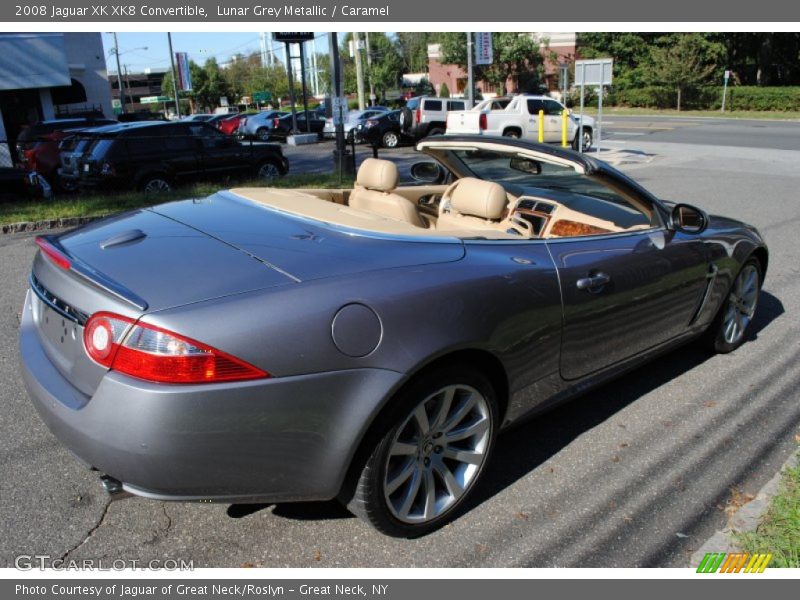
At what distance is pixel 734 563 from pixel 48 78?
107 feet

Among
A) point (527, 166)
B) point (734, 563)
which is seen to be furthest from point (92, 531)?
point (527, 166)

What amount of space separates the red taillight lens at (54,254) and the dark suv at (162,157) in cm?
1042

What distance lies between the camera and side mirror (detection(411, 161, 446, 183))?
16.6 feet

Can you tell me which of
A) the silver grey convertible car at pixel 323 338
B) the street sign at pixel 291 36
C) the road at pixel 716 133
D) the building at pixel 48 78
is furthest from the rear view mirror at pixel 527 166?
the building at pixel 48 78

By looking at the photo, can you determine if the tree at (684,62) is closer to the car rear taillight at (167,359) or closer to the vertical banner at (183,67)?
the vertical banner at (183,67)

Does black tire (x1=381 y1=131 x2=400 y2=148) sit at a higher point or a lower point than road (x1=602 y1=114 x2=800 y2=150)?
higher

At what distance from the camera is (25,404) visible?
3965 mm

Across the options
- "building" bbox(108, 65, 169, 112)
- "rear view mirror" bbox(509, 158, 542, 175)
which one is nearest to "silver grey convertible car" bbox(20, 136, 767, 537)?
"rear view mirror" bbox(509, 158, 542, 175)

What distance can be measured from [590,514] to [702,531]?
0.46m

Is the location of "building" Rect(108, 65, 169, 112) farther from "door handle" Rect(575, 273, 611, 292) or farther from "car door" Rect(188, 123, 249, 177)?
"door handle" Rect(575, 273, 611, 292)

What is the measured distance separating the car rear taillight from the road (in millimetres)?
23863

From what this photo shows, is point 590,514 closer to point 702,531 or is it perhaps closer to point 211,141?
point 702,531

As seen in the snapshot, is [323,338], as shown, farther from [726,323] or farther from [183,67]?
[183,67]

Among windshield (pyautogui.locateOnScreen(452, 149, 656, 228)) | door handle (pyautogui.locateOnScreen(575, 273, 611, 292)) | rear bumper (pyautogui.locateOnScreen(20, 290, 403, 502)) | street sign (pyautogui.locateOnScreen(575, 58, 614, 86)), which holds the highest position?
street sign (pyautogui.locateOnScreen(575, 58, 614, 86))
